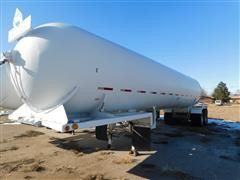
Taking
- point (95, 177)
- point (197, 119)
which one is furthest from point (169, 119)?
point (95, 177)

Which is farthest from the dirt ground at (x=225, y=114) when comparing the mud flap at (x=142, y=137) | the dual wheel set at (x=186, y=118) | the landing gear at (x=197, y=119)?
the mud flap at (x=142, y=137)

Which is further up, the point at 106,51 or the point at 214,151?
the point at 106,51

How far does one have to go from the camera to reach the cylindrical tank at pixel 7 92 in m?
4.97

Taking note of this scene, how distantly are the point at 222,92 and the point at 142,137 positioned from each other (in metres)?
58.7

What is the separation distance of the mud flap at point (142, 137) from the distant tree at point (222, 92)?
57.9 metres

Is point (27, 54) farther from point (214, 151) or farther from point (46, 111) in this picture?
point (214, 151)

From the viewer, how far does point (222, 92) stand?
193 feet

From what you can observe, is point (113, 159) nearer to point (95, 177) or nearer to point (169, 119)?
point (95, 177)

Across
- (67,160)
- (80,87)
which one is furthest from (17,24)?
(67,160)

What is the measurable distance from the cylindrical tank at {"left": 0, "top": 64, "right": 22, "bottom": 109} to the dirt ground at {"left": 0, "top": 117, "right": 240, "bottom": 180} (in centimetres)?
151

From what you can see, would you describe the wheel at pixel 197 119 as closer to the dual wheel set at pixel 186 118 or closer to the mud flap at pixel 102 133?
the dual wheel set at pixel 186 118

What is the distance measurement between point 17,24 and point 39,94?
5.16ft

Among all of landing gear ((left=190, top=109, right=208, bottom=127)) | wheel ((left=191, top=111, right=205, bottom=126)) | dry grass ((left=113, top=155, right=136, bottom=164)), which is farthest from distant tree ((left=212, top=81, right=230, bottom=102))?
dry grass ((left=113, top=155, right=136, bottom=164))

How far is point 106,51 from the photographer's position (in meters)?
5.11
